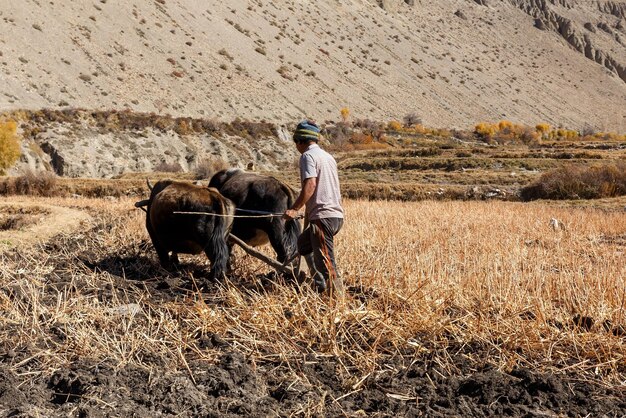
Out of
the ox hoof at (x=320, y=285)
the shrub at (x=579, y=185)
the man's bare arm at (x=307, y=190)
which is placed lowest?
the shrub at (x=579, y=185)

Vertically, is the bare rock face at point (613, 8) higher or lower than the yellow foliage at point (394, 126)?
higher

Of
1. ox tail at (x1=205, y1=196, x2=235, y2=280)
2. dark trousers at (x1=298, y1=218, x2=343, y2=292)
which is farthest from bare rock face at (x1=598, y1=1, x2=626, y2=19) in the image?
dark trousers at (x1=298, y1=218, x2=343, y2=292)

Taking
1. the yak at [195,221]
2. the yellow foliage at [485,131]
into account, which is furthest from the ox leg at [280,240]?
the yellow foliage at [485,131]

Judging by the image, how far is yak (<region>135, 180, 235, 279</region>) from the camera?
7242 millimetres

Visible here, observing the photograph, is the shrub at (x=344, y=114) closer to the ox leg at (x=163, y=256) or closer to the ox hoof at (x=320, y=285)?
the ox leg at (x=163, y=256)

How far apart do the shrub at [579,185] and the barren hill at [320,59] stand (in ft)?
87.0

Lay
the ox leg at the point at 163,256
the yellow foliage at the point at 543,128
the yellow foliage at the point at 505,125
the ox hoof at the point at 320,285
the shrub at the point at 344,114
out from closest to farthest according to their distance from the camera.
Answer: the ox hoof at the point at 320,285, the ox leg at the point at 163,256, the shrub at the point at 344,114, the yellow foliage at the point at 505,125, the yellow foliage at the point at 543,128

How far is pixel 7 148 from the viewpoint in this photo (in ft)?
93.0

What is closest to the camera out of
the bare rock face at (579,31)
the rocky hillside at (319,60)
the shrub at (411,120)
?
the rocky hillside at (319,60)

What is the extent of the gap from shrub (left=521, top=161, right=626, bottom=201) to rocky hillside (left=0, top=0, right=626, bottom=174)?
2638 cm

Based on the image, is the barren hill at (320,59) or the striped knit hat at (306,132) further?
the barren hill at (320,59)

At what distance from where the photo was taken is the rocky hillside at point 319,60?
137ft

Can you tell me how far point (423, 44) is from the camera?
3061 inches

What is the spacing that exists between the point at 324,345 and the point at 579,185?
18.2 m
